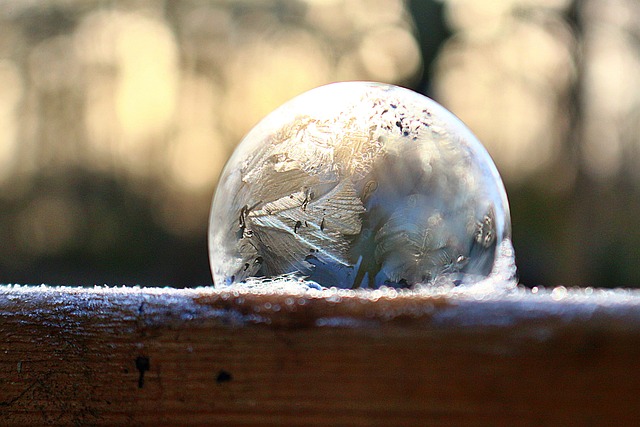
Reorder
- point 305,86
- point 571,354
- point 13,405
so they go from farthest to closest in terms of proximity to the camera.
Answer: point 305,86 → point 13,405 → point 571,354

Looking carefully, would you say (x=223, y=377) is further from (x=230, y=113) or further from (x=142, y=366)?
(x=230, y=113)

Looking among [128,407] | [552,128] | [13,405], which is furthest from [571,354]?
[552,128]

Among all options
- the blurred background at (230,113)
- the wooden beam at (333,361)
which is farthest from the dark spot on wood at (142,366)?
the blurred background at (230,113)

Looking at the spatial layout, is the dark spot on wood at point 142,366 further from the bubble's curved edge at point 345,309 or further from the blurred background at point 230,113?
the blurred background at point 230,113

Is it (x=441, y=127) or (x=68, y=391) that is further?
(x=441, y=127)

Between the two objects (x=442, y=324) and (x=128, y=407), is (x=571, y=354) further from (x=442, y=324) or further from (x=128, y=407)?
(x=128, y=407)

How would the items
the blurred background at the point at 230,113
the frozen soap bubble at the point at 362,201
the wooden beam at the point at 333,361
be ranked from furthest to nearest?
the blurred background at the point at 230,113 < the frozen soap bubble at the point at 362,201 < the wooden beam at the point at 333,361
